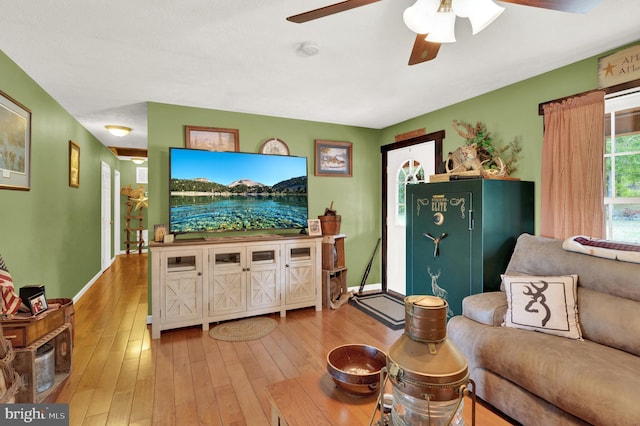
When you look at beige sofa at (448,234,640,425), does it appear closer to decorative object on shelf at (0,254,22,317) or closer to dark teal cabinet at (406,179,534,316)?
dark teal cabinet at (406,179,534,316)

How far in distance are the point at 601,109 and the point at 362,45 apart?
176 cm

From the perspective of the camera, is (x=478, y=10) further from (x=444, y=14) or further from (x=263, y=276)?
(x=263, y=276)

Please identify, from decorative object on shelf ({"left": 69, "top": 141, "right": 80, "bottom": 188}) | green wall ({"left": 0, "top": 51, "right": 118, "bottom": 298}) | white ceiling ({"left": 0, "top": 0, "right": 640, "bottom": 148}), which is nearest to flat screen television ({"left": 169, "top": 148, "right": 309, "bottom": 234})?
white ceiling ({"left": 0, "top": 0, "right": 640, "bottom": 148})

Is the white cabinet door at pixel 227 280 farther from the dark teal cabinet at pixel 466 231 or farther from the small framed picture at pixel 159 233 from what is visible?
the dark teal cabinet at pixel 466 231

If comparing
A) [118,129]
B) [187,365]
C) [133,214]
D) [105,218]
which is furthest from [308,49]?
[133,214]

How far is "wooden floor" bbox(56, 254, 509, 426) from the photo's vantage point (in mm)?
1959

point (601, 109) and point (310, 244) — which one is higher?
point (601, 109)

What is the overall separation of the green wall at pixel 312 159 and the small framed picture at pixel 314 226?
29 centimetres

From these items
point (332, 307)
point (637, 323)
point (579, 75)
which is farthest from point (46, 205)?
point (579, 75)

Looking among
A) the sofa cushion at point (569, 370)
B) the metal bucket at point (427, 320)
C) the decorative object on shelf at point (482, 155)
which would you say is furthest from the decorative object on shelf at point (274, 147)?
the metal bucket at point (427, 320)

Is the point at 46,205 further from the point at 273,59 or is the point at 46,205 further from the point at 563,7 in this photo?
the point at 563,7

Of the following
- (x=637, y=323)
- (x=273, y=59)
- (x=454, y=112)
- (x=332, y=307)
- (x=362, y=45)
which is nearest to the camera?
(x=637, y=323)

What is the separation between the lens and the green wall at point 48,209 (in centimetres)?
252

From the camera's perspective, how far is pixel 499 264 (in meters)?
2.51
